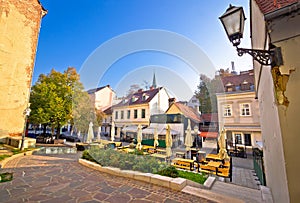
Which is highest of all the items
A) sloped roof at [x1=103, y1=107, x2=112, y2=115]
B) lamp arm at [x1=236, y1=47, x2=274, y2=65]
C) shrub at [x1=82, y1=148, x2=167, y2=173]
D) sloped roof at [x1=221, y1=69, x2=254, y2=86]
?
sloped roof at [x1=221, y1=69, x2=254, y2=86]

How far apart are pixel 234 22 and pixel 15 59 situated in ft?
56.7

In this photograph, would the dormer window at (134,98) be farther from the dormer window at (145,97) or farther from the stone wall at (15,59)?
the stone wall at (15,59)

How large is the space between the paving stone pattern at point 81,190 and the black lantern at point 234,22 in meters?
3.68

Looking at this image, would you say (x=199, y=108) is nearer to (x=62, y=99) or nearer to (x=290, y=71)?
(x=62, y=99)

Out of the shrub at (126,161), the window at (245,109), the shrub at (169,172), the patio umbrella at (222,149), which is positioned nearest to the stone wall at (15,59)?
the shrub at (126,161)

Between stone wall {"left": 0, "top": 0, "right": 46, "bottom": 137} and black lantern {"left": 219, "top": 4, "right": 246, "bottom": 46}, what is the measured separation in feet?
54.4

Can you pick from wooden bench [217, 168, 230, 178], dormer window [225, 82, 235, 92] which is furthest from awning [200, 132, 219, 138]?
wooden bench [217, 168, 230, 178]

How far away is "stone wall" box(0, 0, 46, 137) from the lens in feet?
41.0

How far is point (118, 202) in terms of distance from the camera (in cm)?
349

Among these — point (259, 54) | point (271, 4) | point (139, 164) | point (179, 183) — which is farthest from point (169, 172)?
point (271, 4)

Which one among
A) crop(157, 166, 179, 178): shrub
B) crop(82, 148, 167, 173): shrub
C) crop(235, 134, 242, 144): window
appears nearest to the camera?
crop(157, 166, 179, 178): shrub

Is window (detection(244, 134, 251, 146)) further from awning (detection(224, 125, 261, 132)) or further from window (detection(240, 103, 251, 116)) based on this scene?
window (detection(240, 103, 251, 116))

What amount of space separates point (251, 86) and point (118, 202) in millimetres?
18108

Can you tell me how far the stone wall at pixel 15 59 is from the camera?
12492 millimetres
